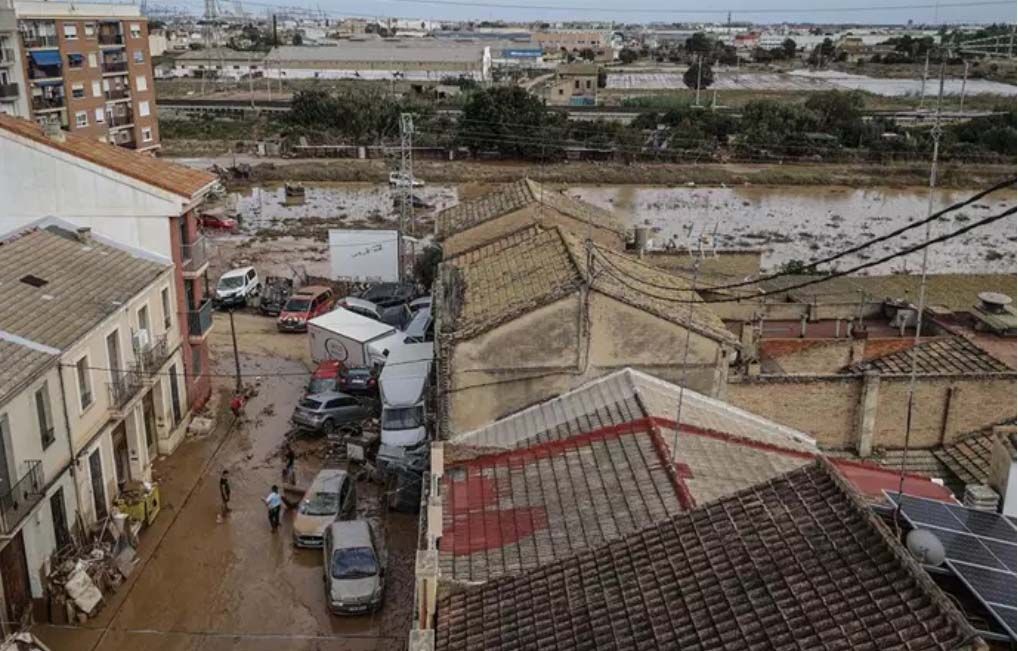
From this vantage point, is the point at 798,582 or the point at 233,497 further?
the point at 233,497

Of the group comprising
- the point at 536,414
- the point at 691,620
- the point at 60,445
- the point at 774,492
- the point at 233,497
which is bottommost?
the point at 233,497

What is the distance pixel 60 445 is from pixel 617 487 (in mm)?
11130

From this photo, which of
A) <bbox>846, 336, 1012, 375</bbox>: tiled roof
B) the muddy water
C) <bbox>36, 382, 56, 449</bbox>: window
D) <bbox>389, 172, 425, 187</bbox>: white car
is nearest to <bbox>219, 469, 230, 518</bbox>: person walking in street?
<bbox>36, 382, 56, 449</bbox>: window

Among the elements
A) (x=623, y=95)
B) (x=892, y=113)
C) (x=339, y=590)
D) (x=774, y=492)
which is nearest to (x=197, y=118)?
(x=623, y=95)

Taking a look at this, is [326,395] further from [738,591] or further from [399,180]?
[738,591]

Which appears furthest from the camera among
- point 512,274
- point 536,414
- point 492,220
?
point 492,220

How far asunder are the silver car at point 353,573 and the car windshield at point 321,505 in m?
1.42

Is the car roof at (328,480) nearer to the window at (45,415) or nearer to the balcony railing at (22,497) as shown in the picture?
the window at (45,415)

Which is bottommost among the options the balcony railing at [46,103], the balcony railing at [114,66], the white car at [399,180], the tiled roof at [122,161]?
the white car at [399,180]

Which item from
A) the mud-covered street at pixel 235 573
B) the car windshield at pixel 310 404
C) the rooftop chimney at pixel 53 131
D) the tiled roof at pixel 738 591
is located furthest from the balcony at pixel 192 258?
the tiled roof at pixel 738 591

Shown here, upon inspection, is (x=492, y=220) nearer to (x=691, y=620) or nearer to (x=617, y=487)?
(x=617, y=487)

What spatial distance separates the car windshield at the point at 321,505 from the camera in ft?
63.2

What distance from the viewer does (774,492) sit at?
8.99 meters

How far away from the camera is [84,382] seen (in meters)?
18.6
